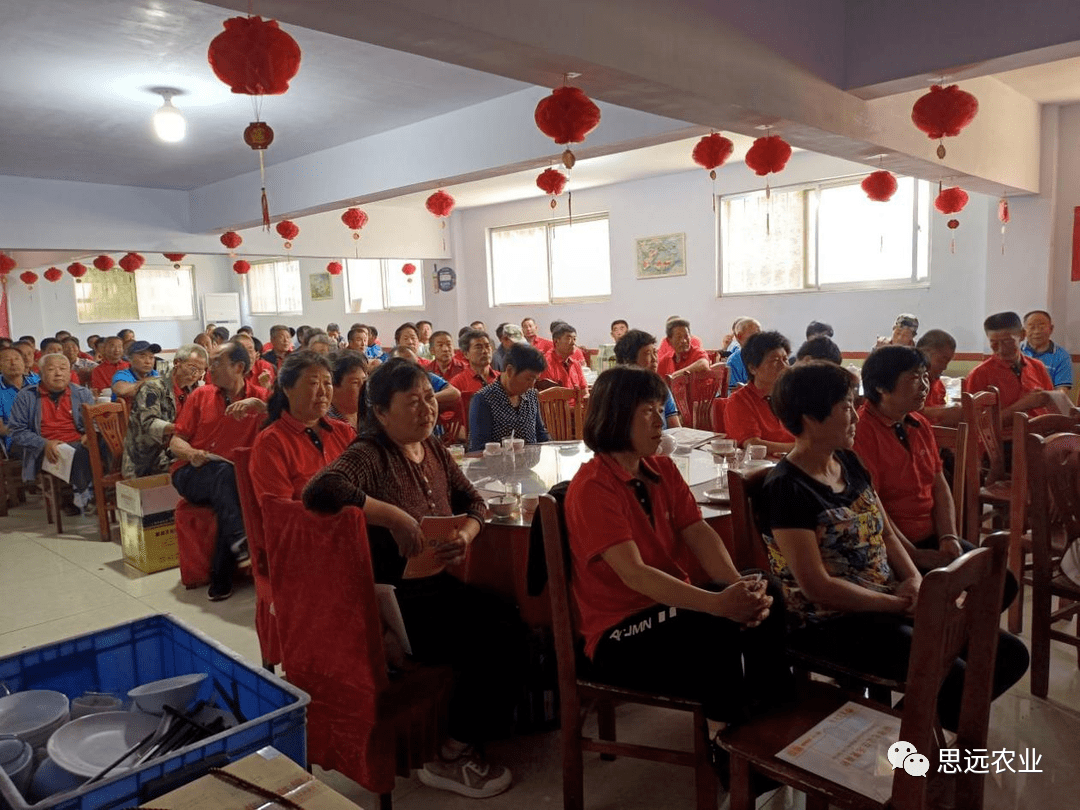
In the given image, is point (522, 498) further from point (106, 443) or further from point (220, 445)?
point (106, 443)

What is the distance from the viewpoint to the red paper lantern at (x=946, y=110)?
12.6 ft

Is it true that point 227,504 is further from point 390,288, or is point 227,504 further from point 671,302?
point 390,288

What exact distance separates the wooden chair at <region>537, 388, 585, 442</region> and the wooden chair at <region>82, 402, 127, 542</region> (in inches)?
107

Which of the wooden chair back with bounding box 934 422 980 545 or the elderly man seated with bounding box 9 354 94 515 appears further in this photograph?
the elderly man seated with bounding box 9 354 94 515

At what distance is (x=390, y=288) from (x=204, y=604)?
10.2 meters

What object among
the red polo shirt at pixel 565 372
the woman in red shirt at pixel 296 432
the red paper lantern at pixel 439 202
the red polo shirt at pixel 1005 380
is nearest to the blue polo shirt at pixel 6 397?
the red paper lantern at pixel 439 202

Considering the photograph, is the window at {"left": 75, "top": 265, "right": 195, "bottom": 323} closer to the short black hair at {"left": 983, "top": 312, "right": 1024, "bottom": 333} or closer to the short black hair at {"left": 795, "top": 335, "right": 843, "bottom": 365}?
the short black hair at {"left": 795, "top": 335, "right": 843, "bottom": 365}

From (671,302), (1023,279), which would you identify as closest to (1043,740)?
(1023,279)

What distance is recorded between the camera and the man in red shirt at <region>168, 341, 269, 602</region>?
3.87 metres

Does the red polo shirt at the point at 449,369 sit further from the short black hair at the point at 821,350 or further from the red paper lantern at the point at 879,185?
the red paper lantern at the point at 879,185

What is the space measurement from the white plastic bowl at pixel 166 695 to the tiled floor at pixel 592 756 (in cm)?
94

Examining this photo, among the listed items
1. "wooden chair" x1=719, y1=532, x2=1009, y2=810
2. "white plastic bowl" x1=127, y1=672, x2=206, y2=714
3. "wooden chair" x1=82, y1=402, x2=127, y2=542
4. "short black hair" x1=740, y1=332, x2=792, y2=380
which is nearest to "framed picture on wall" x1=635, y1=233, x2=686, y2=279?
"short black hair" x1=740, y1=332, x2=792, y2=380

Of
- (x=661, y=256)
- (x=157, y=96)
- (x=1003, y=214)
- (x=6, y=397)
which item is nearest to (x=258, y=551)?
(x=157, y=96)

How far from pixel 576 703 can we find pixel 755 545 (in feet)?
2.05
